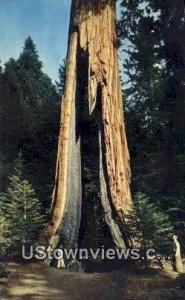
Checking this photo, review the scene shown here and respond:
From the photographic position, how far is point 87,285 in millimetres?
8805

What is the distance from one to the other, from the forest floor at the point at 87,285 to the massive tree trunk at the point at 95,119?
3.96 feet

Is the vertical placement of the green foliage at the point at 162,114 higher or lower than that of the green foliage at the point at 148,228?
higher

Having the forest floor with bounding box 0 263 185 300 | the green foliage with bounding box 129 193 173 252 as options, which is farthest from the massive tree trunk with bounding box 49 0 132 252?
the forest floor with bounding box 0 263 185 300

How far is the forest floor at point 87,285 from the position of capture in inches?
303

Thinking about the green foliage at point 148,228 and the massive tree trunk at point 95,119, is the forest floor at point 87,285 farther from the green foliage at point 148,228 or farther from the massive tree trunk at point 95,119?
the massive tree trunk at point 95,119

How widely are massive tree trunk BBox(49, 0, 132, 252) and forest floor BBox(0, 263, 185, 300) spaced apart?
1.21 metres

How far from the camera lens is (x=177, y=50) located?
13.9m

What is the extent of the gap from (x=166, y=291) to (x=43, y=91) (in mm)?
21664

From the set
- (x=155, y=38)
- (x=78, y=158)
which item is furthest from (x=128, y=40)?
(x=78, y=158)

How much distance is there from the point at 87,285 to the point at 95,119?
17.3 ft

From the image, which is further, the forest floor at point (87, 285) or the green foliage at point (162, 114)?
the green foliage at point (162, 114)

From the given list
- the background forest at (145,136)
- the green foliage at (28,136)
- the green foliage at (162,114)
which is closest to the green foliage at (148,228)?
the background forest at (145,136)

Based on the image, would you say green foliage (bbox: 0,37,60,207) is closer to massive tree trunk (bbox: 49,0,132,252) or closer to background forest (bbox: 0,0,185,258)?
background forest (bbox: 0,0,185,258)

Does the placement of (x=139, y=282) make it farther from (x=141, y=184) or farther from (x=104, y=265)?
(x=141, y=184)
